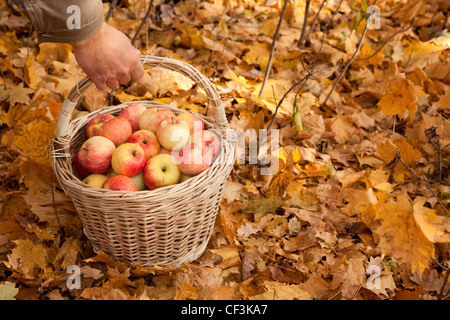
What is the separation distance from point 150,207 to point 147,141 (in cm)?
42

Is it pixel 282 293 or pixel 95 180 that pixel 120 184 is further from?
pixel 282 293

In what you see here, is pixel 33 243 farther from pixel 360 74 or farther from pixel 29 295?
pixel 360 74

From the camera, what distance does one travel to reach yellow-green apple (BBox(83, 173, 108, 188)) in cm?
157

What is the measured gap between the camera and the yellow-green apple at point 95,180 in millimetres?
1569

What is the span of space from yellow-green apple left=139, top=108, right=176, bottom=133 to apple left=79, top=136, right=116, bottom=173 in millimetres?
211

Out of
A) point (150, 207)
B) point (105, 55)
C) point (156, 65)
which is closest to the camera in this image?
point (150, 207)

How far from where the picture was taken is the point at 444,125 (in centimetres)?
230

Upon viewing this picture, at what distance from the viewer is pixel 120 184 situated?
1469 millimetres

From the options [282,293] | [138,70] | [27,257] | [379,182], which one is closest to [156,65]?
[138,70]

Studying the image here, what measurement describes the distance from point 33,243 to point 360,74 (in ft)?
7.96

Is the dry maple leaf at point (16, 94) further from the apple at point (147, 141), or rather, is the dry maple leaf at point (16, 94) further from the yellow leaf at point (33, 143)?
the apple at point (147, 141)

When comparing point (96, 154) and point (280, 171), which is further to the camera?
point (280, 171)

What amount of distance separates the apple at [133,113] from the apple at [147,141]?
0.43ft
